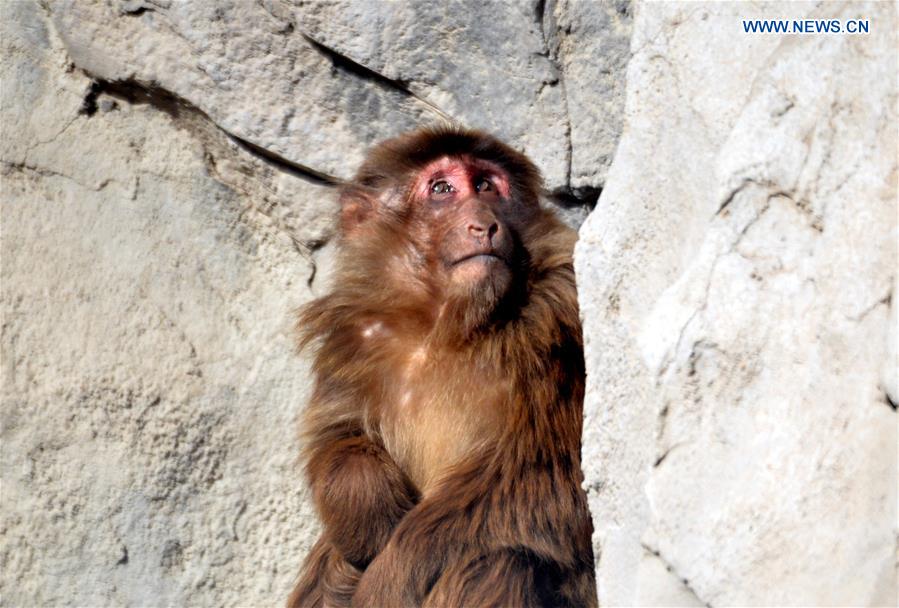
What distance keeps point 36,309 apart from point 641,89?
305 centimetres

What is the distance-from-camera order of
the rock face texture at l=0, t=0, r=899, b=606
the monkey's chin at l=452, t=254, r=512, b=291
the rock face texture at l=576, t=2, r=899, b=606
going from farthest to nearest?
the rock face texture at l=0, t=0, r=899, b=606 → the monkey's chin at l=452, t=254, r=512, b=291 → the rock face texture at l=576, t=2, r=899, b=606

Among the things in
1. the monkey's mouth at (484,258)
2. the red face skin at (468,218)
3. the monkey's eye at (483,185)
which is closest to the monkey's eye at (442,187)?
→ the red face skin at (468,218)

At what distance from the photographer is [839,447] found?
2559mm

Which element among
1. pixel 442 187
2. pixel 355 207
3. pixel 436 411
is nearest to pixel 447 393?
pixel 436 411

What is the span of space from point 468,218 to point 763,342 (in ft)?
5.30

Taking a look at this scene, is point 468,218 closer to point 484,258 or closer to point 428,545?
point 484,258

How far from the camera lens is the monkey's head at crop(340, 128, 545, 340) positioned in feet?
13.5

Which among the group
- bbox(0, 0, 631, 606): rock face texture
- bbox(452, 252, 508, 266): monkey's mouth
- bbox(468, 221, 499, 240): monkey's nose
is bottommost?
bbox(0, 0, 631, 606): rock face texture

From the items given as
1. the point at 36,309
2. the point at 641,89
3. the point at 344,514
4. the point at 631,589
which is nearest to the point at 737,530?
the point at 631,589

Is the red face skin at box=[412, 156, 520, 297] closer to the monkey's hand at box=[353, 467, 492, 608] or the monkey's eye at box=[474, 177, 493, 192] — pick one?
the monkey's eye at box=[474, 177, 493, 192]

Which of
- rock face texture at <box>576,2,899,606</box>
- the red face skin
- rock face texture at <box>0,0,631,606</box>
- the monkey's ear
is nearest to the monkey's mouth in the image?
the red face skin

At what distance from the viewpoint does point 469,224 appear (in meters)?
4.14

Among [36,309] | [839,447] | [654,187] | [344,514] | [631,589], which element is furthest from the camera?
[36,309]

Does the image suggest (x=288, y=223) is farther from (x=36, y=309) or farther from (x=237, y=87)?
(x=36, y=309)
